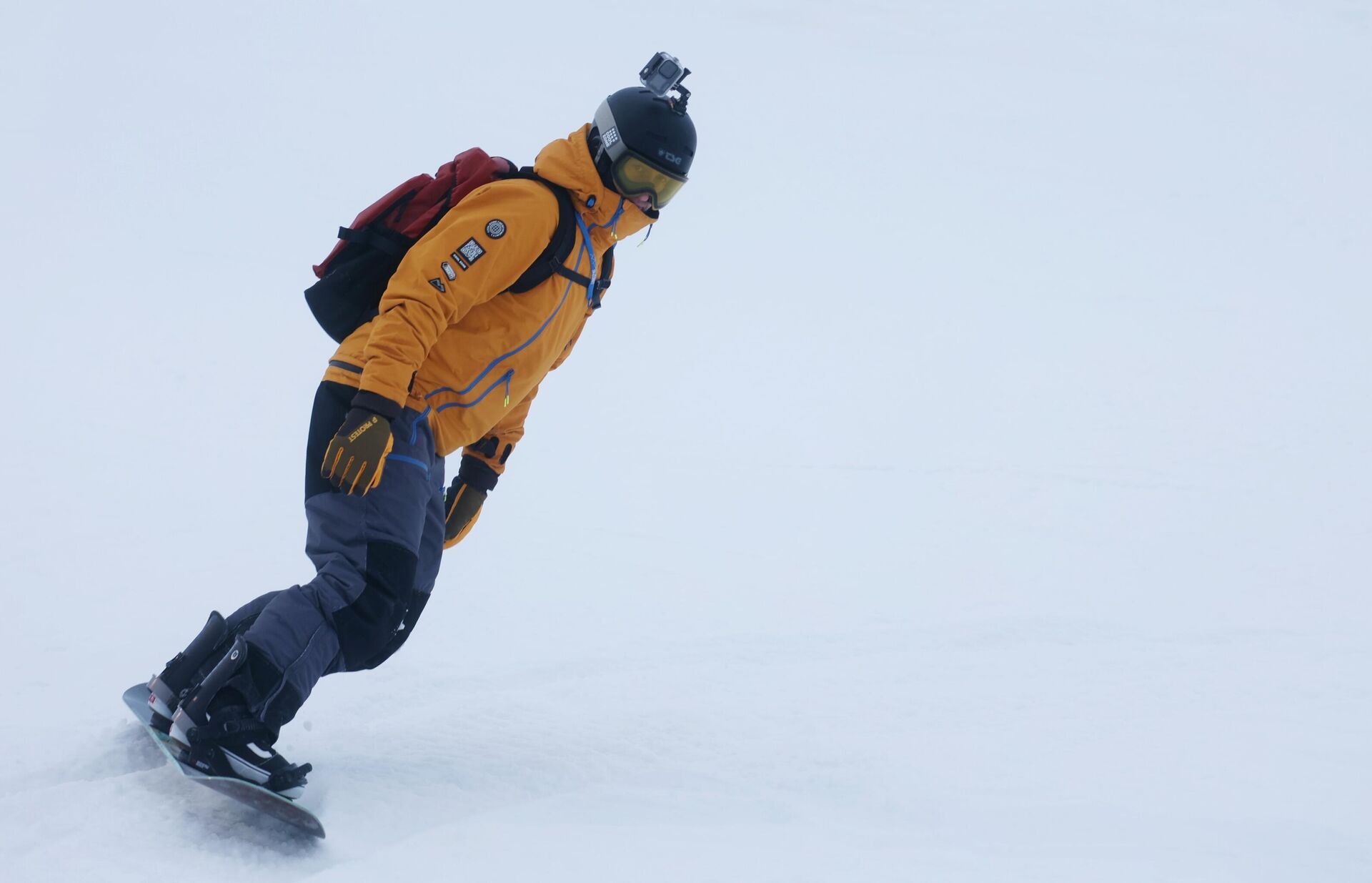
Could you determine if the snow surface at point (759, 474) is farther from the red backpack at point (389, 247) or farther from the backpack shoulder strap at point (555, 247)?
the backpack shoulder strap at point (555, 247)

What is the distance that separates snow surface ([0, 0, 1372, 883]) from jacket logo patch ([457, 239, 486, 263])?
1407 mm

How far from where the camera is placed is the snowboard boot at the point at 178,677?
2.83 meters

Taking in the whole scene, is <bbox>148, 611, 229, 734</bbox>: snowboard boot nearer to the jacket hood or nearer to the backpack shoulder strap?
the backpack shoulder strap

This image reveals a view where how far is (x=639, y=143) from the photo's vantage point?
115 inches

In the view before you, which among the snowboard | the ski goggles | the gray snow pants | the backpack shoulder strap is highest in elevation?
the ski goggles

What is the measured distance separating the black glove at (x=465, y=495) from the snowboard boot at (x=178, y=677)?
2.80ft

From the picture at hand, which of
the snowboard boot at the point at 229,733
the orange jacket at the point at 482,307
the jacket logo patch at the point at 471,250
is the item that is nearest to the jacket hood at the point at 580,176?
the orange jacket at the point at 482,307

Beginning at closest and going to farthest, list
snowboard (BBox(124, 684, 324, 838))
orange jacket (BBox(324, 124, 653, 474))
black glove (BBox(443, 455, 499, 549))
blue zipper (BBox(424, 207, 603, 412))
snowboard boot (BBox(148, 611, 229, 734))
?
snowboard (BBox(124, 684, 324, 838)), orange jacket (BBox(324, 124, 653, 474)), snowboard boot (BBox(148, 611, 229, 734)), blue zipper (BBox(424, 207, 603, 412)), black glove (BBox(443, 455, 499, 549))

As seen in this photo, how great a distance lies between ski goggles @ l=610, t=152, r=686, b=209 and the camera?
2941 mm

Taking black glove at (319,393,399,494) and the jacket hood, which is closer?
black glove at (319,393,399,494)

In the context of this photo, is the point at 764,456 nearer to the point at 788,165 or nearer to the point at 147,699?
the point at 147,699

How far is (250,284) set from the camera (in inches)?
395

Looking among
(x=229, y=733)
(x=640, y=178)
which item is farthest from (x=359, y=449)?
(x=640, y=178)

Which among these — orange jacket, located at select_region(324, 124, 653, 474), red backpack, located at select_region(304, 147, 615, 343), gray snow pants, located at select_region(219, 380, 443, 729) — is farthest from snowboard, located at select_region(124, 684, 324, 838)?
red backpack, located at select_region(304, 147, 615, 343)
